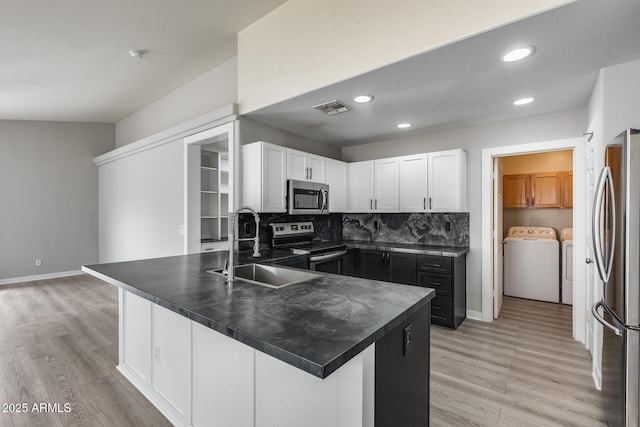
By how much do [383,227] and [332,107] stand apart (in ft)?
7.50

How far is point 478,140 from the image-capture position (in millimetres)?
3957

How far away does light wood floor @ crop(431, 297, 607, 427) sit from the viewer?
2.06 m

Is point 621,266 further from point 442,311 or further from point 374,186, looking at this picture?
point 374,186

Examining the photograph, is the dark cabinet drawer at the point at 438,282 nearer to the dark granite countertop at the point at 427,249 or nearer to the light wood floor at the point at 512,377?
the dark granite countertop at the point at 427,249

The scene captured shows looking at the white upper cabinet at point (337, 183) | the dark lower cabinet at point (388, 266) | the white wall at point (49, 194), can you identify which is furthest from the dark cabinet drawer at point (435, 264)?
the white wall at point (49, 194)

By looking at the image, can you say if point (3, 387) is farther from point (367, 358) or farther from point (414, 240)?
point (414, 240)

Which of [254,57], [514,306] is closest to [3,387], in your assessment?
[254,57]

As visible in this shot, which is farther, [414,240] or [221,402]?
[414,240]

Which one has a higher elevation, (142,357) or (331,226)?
(331,226)

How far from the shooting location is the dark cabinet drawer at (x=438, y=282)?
3.59 meters

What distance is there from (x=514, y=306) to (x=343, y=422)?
4367 millimetres

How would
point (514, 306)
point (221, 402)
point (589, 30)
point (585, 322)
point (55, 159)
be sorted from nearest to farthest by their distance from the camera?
point (221, 402)
point (589, 30)
point (585, 322)
point (514, 306)
point (55, 159)

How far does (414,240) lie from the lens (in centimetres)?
452

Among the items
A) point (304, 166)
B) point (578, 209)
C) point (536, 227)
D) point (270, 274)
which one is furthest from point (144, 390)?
point (536, 227)
